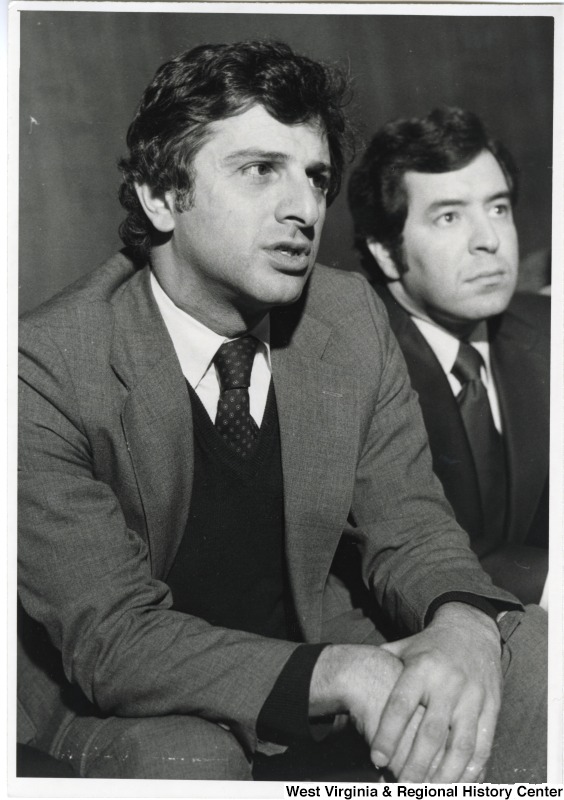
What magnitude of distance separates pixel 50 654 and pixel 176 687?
14.9 inches

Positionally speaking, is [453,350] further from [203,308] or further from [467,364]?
[203,308]

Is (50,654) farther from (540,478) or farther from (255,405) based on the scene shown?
(540,478)

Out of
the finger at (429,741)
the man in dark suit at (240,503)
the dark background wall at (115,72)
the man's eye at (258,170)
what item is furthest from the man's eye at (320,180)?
the finger at (429,741)

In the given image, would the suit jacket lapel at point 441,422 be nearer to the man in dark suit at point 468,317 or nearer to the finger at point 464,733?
the man in dark suit at point 468,317

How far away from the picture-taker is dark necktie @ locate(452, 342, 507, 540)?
2008mm

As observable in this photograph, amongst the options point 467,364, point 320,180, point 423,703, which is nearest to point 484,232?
point 467,364

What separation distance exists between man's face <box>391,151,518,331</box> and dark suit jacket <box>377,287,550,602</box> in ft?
0.21

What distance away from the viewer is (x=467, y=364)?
2.04 metres

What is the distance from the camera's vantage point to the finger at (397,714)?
1461mm

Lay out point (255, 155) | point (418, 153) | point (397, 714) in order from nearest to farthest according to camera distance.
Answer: point (397, 714) < point (255, 155) < point (418, 153)

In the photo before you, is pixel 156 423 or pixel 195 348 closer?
pixel 156 423

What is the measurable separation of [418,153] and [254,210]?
0.53 meters

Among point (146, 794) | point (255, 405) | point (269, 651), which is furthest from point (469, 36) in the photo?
point (146, 794)

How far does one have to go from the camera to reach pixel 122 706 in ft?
5.17
